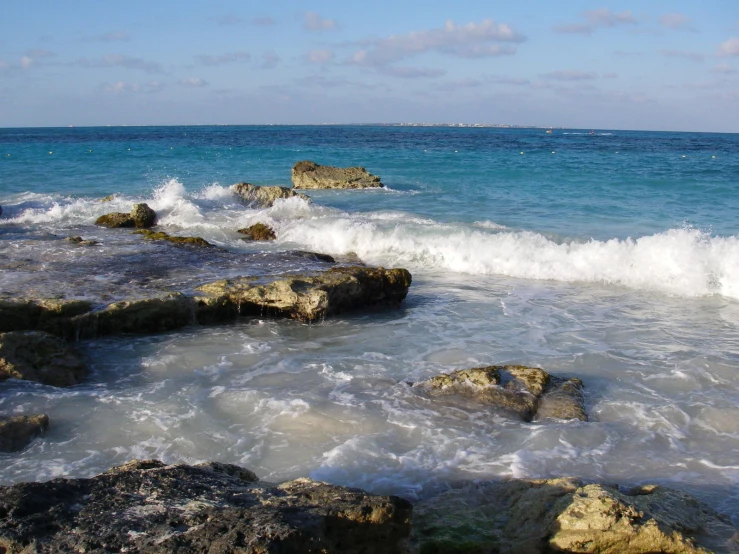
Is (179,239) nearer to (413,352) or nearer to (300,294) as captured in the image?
(300,294)

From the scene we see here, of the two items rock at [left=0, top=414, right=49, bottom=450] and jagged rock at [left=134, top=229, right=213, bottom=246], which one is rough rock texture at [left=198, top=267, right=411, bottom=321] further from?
jagged rock at [left=134, top=229, right=213, bottom=246]

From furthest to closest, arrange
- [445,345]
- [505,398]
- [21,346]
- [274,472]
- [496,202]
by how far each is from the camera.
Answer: [496,202]
[445,345]
[21,346]
[505,398]
[274,472]

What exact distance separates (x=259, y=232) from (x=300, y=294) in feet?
24.2

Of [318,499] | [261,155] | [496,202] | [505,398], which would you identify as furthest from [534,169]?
[318,499]

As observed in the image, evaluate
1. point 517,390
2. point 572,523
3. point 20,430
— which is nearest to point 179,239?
point 20,430

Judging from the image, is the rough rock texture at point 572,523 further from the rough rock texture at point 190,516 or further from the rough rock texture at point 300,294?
the rough rock texture at point 300,294

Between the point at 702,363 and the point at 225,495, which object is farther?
the point at 702,363

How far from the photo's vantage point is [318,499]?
359cm

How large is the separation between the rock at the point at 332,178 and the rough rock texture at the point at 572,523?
22.9 metres

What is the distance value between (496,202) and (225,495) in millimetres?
18764

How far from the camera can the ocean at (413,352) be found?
5457 mm

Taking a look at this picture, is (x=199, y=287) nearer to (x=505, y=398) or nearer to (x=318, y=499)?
(x=505, y=398)

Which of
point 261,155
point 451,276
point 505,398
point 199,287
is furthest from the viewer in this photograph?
point 261,155

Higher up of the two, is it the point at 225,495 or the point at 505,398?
the point at 225,495
